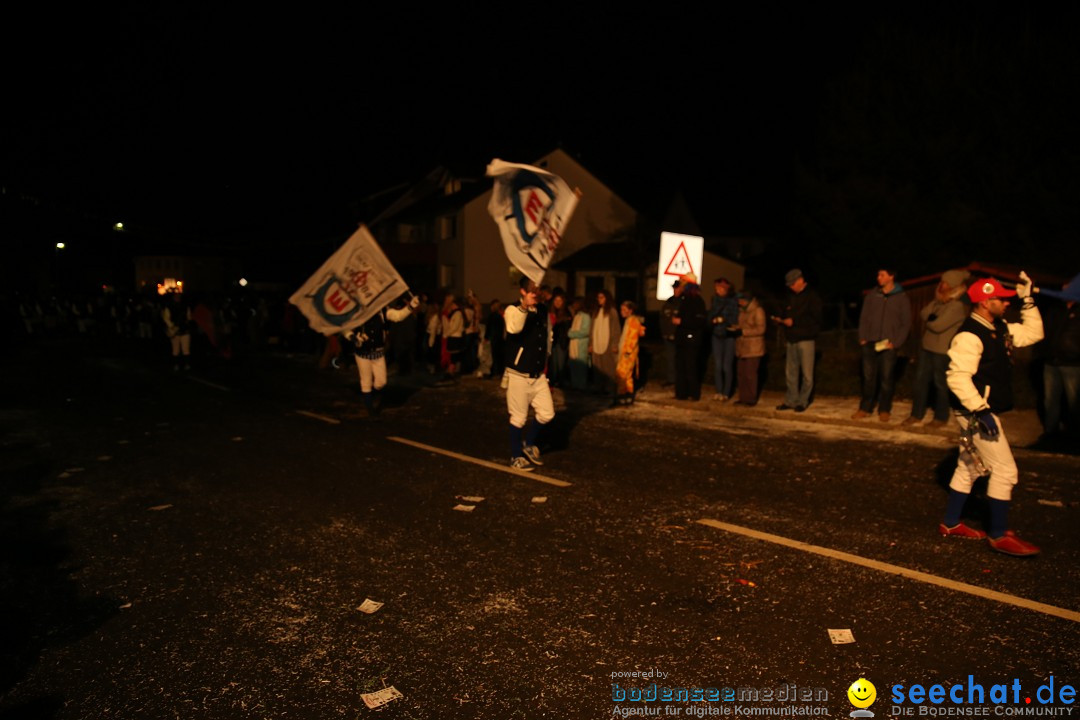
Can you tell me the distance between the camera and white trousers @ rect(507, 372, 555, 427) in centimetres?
878

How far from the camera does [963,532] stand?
20.0 ft

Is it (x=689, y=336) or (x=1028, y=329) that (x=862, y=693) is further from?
(x=689, y=336)

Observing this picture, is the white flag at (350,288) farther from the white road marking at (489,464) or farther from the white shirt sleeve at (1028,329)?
the white shirt sleeve at (1028,329)

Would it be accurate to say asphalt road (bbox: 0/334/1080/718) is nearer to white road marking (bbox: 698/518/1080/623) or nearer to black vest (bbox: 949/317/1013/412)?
white road marking (bbox: 698/518/1080/623)

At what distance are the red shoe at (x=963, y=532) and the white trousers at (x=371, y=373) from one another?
8128 mm

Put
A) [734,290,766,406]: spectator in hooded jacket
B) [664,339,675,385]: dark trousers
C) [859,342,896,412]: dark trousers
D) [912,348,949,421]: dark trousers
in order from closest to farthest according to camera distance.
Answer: [912,348,949,421]: dark trousers < [859,342,896,412]: dark trousers < [734,290,766,406]: spectator in hooded jacket < [664,339,675,385]: dark trousers

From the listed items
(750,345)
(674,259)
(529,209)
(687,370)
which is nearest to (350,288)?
(529,209)

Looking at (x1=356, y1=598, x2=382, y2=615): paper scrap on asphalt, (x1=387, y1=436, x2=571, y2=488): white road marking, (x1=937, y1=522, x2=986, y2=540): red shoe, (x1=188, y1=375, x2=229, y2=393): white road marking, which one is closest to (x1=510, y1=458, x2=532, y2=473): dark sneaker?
(x1=387, y1=436, x2=571, y2=488): white road marking

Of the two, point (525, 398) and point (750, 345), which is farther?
point (750, 345)

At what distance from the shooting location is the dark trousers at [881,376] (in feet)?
36.9

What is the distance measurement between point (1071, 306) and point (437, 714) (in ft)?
29.7

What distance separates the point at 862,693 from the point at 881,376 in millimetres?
8409

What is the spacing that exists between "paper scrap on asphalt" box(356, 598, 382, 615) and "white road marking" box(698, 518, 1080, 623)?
2.80 meters

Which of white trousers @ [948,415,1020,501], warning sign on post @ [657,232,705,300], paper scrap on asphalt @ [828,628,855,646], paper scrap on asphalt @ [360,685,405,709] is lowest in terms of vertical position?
paper scrap on asphalt @ [360,685,405,709]
